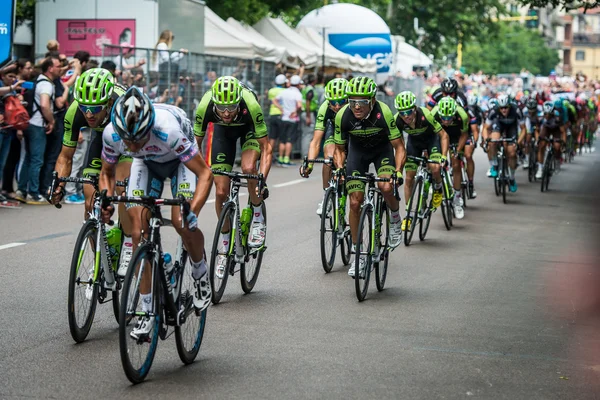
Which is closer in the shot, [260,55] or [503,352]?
[503,352]

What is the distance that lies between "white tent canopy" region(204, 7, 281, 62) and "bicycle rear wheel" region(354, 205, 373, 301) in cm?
1675

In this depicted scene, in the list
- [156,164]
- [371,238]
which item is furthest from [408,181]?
[156,164]

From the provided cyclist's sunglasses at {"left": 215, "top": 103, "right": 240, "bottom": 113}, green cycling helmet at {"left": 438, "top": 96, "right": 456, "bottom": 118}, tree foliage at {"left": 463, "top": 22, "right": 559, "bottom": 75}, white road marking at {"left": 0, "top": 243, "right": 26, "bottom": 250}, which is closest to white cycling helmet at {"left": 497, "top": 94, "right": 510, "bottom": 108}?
green cycling helmet at {"left": 438, "top": 96, "right": 456, "bottom": 118}

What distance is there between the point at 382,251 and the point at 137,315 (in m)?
4.06

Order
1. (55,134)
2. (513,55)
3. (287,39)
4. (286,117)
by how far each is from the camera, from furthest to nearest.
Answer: (513,55) < (287,39) < (286,117) < (55,134)

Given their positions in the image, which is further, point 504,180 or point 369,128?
point 504,180

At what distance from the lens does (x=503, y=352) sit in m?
7.72

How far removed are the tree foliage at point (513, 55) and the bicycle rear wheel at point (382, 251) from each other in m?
90.0

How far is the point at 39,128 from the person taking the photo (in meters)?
15.9

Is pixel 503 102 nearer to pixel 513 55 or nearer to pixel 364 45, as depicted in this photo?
pixel 364 45

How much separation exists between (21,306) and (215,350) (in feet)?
6.57

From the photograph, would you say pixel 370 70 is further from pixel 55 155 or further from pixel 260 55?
pixel 55 155

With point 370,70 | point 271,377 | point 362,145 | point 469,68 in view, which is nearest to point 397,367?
point 271,377

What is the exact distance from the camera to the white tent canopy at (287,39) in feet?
101
